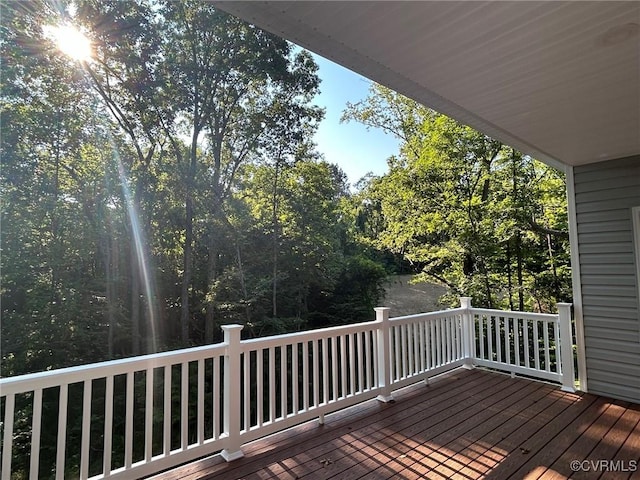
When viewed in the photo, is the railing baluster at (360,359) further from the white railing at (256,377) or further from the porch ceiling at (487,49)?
the porch ceiling at (487,49)

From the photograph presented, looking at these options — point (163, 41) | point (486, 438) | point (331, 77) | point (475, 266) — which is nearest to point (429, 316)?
point (486, 438)

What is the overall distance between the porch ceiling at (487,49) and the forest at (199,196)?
4856mm

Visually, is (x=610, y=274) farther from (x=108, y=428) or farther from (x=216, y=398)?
(x=108, y=428)

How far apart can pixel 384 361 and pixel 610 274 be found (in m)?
2.60

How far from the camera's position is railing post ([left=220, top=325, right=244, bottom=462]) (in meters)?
2.57

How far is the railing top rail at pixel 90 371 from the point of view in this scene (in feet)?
5.90

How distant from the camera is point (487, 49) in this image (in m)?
1.81

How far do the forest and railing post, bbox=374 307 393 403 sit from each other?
4422 mm

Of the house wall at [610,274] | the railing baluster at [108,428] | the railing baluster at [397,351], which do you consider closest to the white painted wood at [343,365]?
the railing baluster at [397,351]

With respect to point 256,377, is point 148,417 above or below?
above

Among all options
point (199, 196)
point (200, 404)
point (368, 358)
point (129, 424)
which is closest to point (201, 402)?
point (200, 404)

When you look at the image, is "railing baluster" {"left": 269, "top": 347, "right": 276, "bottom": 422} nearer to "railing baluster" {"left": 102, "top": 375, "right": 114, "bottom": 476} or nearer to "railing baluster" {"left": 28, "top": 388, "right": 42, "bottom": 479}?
"railing baluster" {"left": 102, "top": 375, "right": 114, "bottom": 476}

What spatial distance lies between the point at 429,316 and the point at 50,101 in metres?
9.32

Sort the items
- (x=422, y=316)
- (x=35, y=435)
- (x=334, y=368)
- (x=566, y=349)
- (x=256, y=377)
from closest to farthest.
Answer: (x=35, y=435) < (x=334, y=368) < (x=566, y=349) < (x=422, y=316) < (x=256, y=377)
